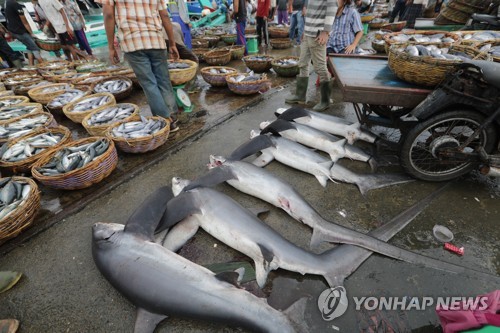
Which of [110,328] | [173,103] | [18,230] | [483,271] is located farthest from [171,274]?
[173,103]

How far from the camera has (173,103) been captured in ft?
16.5

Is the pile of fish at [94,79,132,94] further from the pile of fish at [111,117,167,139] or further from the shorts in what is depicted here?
the shorts

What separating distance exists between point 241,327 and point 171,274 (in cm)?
67

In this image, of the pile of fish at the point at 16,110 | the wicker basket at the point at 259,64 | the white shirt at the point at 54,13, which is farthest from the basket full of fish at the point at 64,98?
the white shirt at the point at 54,13

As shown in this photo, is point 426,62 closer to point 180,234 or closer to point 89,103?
point 180,234

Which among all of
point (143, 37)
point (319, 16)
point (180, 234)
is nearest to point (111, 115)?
point (143, 37)

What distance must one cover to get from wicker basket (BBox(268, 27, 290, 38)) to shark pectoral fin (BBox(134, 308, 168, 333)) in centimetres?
1221

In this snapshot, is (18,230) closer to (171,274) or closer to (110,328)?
(110,328)

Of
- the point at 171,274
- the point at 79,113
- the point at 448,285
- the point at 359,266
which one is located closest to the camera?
the point at 171,274

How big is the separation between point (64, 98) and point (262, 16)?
8384 mm

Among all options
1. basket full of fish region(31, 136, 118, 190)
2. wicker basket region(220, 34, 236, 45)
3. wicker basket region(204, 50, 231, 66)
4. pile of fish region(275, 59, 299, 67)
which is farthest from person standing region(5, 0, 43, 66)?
pile of fish region(275, 59, 299, 67)

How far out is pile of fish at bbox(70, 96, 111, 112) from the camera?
471cm

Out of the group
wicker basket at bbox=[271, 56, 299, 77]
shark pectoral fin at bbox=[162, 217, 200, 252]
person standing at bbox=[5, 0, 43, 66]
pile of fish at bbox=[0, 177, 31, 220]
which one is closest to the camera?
shark pectoral fin at bbox=[162, 217, 200, 252]

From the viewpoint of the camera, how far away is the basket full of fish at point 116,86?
5.73 meters
